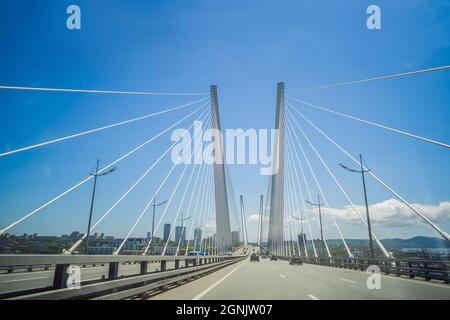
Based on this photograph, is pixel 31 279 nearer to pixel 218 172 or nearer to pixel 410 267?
pixel 410 267

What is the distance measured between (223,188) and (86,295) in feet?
115

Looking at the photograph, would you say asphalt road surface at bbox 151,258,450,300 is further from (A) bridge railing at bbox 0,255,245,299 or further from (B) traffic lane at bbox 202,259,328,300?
(A) bridge railing at bbox 0,255,245,299

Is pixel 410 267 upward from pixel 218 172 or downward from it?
downward

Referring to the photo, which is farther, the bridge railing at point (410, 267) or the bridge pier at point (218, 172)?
the bridge pier at point (218, 172)

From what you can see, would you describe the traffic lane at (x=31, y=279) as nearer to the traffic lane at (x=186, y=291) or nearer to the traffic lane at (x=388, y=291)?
the traffic lane at (x=186, y=291)

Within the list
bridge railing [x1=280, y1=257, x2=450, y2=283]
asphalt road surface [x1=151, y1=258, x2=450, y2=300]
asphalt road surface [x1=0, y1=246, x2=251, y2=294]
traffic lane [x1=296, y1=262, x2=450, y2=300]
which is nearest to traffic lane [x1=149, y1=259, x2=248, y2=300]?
asphalt road surface [x1=151, y1=258, x2=450, y2=300]

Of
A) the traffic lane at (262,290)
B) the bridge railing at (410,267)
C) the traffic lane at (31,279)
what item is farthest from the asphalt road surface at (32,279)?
the bridge railing at (410,267)

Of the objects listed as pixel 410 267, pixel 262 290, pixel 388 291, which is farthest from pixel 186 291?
pixel 410 267

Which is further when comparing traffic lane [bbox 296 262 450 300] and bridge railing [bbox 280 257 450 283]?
bridge railing [bbox 280 257 450 283]

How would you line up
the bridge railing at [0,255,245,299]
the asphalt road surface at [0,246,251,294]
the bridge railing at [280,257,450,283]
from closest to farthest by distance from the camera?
the bridge railing at [0,255,245,299] → the asphalt road surface at [0,246,251,294] → the bridge railing at [280,257,450,283]

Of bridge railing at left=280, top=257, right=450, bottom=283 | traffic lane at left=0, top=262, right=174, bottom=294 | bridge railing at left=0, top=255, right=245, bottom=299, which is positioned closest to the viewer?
bridge railing at left=0, top=255, right=245, bottom=299

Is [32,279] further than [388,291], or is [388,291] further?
[32,279]
